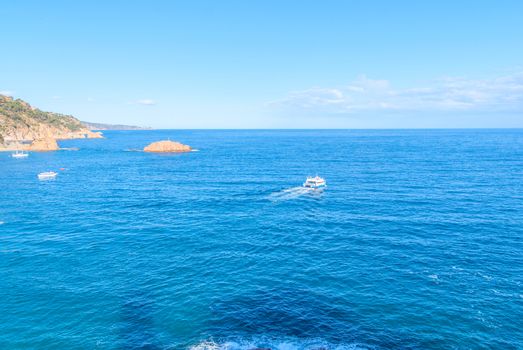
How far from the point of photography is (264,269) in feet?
159

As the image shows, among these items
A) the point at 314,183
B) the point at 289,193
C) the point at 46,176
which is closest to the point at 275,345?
the point at 289,193

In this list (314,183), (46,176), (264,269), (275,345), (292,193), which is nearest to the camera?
(275,345)

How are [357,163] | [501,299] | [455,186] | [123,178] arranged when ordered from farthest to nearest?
[357,163] < [123,178] < [455,186] < [501,299]

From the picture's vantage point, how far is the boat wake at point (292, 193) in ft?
289

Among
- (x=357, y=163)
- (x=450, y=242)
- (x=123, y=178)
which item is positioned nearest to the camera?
(x=450, y=242)

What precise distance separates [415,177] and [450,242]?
59.0 m

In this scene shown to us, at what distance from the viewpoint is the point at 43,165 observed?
152m

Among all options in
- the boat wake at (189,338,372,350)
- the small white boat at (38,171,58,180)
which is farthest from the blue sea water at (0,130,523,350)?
the small white boat at (38,171,58,180)

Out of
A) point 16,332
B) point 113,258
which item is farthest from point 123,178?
point 16,332

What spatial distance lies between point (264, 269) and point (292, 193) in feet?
153

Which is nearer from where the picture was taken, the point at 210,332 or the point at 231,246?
the point at 210,332

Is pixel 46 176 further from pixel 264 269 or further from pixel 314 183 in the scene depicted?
pixel 264 269

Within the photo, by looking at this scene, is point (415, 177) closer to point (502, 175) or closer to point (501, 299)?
point (502, 175)

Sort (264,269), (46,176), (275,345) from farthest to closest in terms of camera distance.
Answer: (46,176)
(264,269)
(275,345)
